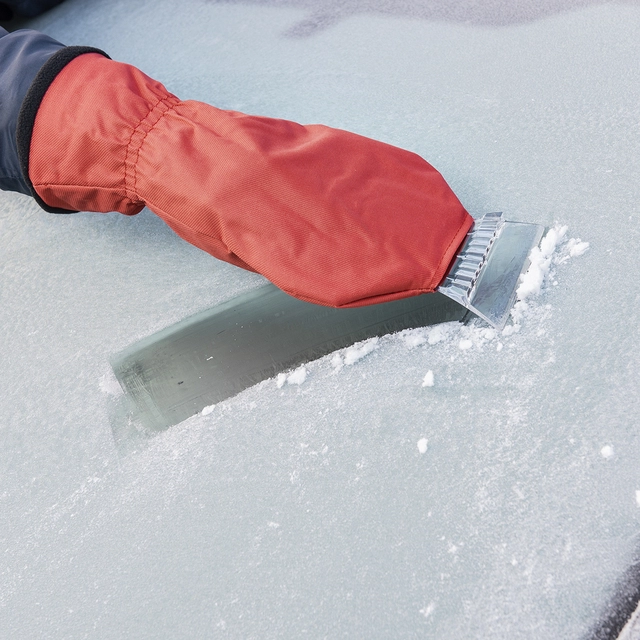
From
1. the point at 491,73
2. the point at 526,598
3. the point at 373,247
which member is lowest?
the point at 526,598

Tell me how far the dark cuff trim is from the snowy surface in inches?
8.7

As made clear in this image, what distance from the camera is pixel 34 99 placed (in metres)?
0.93

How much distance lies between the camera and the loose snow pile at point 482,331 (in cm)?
86

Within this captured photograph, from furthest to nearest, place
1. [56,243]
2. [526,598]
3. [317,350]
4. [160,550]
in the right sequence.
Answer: [56,243] → [317,350] → [160,550] → [526,598]

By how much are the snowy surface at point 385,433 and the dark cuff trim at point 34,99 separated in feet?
0.73

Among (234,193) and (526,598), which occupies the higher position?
(234,193)

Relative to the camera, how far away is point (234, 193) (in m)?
0.82

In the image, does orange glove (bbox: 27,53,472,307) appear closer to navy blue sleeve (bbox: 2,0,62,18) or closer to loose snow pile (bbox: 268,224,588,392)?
loose snow pile (bbox: 268,224,588,392)

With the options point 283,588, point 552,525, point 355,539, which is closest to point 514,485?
point 552,525

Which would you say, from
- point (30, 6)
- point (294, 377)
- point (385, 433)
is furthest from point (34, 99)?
point (30, 6)

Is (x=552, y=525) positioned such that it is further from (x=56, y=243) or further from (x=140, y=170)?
(x=56, y=243)

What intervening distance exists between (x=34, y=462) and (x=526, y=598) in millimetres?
692

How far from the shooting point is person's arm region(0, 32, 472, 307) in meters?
0.81

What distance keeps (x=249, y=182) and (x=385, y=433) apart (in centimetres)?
38
